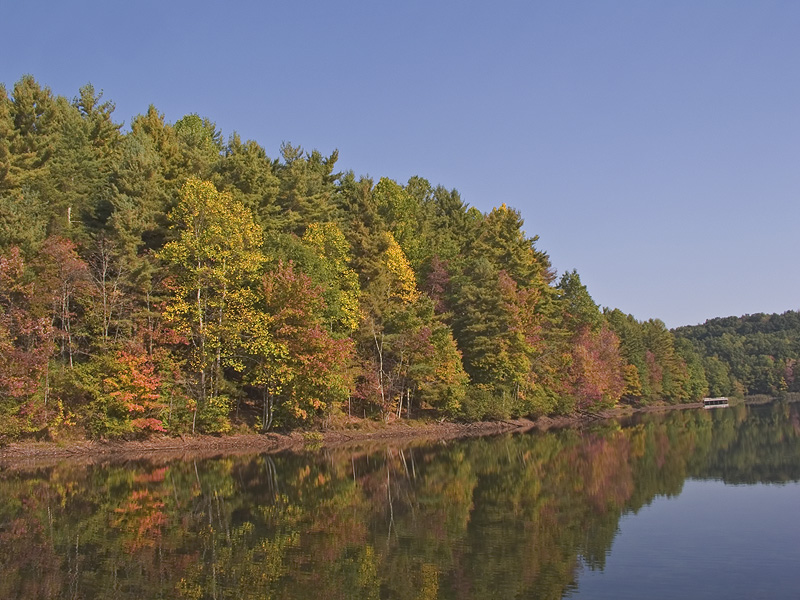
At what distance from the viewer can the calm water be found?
1363cm

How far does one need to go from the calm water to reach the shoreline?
3.51 m

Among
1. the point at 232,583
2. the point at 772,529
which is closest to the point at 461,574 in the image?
the point at 232,583

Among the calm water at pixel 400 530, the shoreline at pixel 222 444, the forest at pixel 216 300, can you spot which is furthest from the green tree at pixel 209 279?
the calm water at pixel 400 530

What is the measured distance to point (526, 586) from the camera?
13359 mm

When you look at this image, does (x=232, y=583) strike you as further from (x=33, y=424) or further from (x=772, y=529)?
(x=33, y=424)

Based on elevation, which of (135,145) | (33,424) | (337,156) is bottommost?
(33,424)

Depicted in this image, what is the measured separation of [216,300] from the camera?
42094mm

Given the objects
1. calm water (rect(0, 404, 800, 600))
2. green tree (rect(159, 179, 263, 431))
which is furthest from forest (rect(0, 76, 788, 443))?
calm water (rect(0, 404, 800, 600))

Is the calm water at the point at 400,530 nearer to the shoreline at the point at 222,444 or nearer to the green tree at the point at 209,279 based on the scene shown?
the shoreline at the point at 222,444

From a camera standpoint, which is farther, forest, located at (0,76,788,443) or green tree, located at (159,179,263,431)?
green tree, located at (159,179,263,431)

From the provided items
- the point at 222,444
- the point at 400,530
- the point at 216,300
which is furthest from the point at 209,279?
the point at 400,530

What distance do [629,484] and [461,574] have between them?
1516 cm

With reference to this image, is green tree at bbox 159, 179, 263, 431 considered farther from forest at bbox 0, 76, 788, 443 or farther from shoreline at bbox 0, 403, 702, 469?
shoreline at bbox 0, 403, 702, 469

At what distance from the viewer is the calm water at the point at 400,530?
13.6 meters
